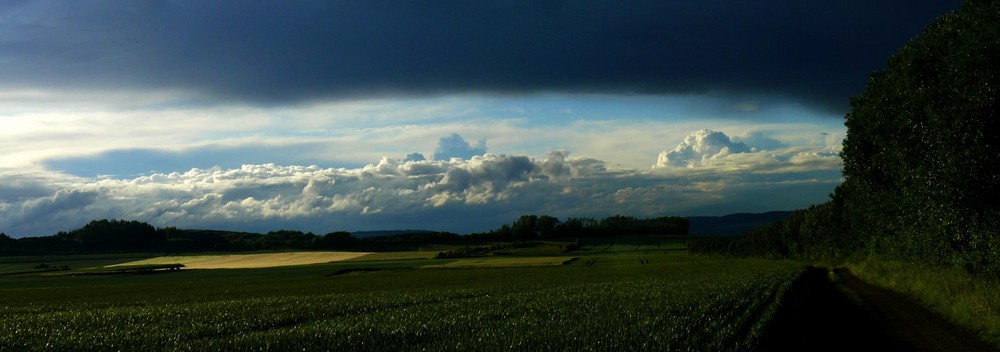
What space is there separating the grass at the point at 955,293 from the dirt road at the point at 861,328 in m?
0.48

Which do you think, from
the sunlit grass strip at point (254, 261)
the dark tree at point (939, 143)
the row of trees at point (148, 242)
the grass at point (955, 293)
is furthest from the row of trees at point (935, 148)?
the row of trees at point (148, 242)

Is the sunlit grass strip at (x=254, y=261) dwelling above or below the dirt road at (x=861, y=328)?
above

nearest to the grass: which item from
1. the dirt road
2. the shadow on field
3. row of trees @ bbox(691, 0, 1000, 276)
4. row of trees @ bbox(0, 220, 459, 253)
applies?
the dirt road

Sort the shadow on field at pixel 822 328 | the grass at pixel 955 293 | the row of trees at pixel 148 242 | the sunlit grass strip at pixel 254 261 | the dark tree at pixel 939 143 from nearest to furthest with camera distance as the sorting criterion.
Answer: the shadow on field at pixel 822 328 → the grass at pixel 955 293 → the dark tree at pixel 939 143 → the sunlit grass strip at pixel 254 261 → the row of trees at pixel 148 242

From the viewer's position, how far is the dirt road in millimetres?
18156

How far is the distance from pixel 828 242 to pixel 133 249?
176418 mm

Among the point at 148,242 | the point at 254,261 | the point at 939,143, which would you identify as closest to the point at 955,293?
the point at 939,143

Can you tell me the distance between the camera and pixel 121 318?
831 inches

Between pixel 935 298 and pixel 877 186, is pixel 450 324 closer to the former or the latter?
pixel 935 298

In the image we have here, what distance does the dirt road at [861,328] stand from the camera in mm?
18156

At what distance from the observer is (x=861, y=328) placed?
74.0 ft

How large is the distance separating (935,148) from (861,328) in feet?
46.1

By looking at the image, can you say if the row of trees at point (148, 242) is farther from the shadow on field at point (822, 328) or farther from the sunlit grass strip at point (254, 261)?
the shadow on field at point (822, 328)

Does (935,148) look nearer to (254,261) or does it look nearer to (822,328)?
(822,328)
